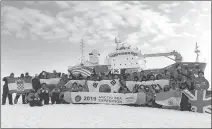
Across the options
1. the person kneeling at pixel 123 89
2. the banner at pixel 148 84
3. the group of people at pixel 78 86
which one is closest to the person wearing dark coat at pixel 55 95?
the group of people at pixel 78 86

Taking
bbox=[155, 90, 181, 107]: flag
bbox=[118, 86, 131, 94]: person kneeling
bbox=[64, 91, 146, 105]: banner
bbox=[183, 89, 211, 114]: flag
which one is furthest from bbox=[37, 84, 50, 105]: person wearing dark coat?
bbox=[183, 89, 211, 114]: flag

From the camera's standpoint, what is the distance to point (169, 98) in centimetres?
968

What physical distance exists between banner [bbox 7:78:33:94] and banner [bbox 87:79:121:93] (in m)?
3.75

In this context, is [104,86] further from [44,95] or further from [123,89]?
[44,95]

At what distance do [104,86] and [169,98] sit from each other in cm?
407

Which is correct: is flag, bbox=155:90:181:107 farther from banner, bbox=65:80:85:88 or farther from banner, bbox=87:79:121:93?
banner, bbox=65:80:85:88

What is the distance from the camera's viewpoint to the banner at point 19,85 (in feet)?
40.1

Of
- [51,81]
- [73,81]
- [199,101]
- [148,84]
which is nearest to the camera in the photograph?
[199,101]

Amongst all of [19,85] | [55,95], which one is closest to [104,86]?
[55,95]

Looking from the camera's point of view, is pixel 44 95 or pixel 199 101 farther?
pixel 44 95

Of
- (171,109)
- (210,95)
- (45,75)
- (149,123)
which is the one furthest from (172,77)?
(45,75)

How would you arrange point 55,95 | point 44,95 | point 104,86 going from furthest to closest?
point 104,86 < point 55,95 < point 44,95

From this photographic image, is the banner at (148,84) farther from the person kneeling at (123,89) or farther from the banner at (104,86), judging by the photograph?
the banner at (104,86)

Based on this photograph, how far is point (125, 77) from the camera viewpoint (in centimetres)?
1219
